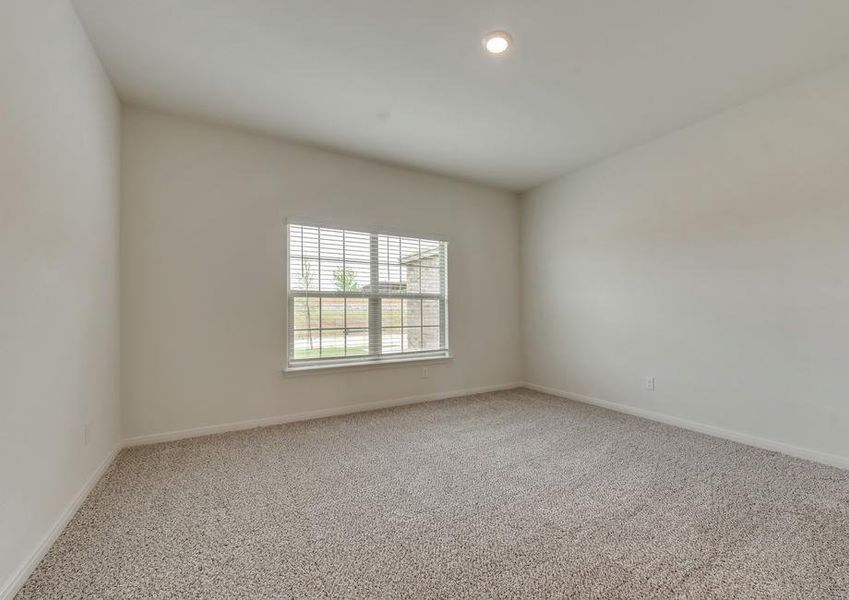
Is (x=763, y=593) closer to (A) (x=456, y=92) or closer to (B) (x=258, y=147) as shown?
(A) (x=456, y=92)

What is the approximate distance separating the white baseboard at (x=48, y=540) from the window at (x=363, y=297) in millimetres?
1550

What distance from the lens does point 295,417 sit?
3545 mm

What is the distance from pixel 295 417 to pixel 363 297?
132 cm

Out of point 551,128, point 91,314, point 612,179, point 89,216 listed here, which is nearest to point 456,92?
point 551,128

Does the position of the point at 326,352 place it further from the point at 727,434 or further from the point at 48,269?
the point at 727,434

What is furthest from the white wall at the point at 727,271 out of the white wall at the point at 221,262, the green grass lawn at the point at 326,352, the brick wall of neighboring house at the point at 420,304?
the green grass lawn at the point at 326,352

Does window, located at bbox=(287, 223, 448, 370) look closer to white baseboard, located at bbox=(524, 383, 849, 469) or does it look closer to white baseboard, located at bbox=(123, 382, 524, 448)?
white baseboard, located at bbox=(123, 382, 524, 448)

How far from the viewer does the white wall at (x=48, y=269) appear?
56.7 inches

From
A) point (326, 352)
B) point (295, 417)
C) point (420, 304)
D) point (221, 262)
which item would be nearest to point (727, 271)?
point (420, 304)

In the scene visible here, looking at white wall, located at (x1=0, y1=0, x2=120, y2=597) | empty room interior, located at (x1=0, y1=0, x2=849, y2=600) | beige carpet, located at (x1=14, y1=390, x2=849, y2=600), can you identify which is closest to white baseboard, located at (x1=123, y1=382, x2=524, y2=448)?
empty room interior, located at (x1=0, y1=0, x2=849, y2=600)

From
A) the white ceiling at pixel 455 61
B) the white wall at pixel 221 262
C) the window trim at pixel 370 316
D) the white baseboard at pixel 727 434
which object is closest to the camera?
the white ceiling at pixel 455 61

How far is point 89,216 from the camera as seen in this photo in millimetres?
2281

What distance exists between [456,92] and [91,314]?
2806 mm

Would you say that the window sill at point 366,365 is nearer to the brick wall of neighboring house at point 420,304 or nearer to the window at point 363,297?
the window at point 363,297
